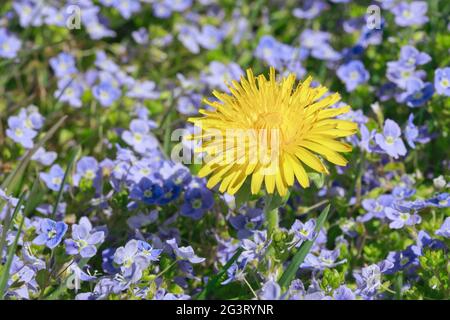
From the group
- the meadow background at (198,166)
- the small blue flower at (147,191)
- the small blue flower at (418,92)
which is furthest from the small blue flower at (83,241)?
the small blue flower at (418,92)

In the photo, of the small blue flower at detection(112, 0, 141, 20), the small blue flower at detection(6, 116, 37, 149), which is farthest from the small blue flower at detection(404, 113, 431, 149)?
the small blue flower at detection(112, 0, 141, 20)

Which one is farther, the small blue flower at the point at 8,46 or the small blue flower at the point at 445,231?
the small blue flower at the point at 8,46

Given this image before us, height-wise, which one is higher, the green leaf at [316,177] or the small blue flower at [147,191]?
the green leaf at [316,177]

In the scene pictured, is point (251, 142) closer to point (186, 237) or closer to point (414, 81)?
point (186, 237)

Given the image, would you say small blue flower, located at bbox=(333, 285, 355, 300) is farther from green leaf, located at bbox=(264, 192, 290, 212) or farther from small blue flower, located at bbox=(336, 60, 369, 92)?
small blue flower, located at bbox=(336, 60, 369, 92)

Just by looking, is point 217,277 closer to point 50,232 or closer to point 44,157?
point 50,232

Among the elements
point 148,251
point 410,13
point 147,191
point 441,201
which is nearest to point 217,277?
point 148,251

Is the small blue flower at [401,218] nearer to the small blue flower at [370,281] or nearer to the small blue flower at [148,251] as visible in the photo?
the small blue flower at [370,281]
